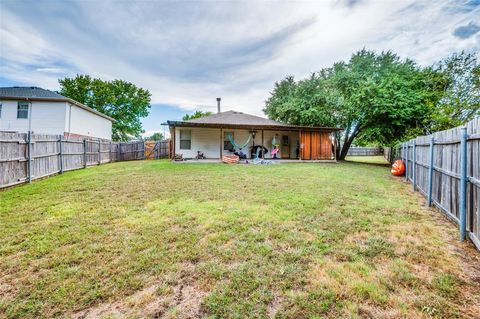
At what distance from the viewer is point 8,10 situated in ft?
27.3

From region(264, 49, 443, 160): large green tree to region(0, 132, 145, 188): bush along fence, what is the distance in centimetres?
1262

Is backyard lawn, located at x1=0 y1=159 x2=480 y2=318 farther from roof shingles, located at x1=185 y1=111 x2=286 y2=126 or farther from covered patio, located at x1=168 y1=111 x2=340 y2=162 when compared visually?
roof shingles, located at x1=185 y1=111 x2=286 y2=126

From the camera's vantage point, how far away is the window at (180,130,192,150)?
14.1 m

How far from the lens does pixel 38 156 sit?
6.73 meters

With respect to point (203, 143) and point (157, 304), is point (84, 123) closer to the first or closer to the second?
point (203, 143)

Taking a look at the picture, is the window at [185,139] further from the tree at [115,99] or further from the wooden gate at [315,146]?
the tree at [115,99]

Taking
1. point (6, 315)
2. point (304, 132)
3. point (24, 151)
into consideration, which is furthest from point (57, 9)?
point (304, 132)

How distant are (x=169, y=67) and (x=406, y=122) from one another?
48.7 ft

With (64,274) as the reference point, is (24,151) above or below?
above

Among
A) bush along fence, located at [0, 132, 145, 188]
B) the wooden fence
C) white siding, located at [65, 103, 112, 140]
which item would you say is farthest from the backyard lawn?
the wooden fence

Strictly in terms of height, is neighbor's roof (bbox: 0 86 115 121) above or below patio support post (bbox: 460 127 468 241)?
above

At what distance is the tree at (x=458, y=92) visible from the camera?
10422mm

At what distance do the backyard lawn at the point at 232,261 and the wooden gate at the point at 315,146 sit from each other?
10695 mm

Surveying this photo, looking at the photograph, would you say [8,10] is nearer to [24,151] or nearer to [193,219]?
[24,151]
